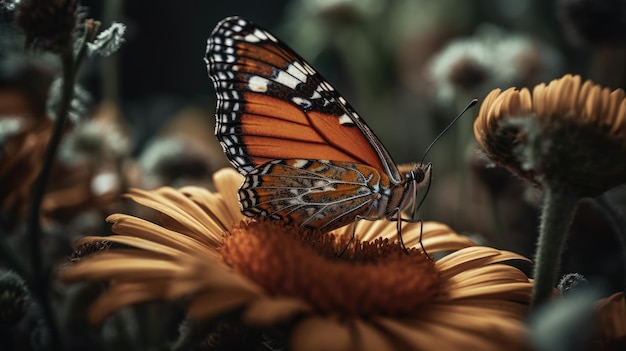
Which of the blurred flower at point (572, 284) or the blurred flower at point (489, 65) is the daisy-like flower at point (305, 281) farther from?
the blurred flower at point (489, 65)

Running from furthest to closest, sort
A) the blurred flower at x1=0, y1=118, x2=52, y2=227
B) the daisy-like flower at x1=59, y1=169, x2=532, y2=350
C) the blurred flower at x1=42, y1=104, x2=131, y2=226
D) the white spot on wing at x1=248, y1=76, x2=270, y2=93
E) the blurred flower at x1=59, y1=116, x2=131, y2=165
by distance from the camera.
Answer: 1. the blurred flower at x1=59, y1=116, x2=131, y2=165
2. the blurred flower at x1=42, y1=104, x2=131, y2=226
3. the blurred flower at x1=0, y1=118, x2=52, y2=227
4. the white spot on wing at x1=248, y1=76, x2=270, y2=93
5. the daisy-like flower at x1=59, y1=169, x2=532, y2=350

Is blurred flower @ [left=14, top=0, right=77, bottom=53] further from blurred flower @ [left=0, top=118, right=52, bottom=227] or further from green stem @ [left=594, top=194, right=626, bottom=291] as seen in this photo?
green stem @ [left=594, top=194, right=626, bottom=291]

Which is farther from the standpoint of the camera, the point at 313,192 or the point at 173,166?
the point at 173,166

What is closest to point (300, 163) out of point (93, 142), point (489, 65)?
point (93, 142)

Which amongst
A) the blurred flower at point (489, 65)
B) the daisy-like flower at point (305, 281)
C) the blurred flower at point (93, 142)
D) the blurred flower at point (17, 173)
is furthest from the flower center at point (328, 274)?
the blurred flower at point (489, 65)

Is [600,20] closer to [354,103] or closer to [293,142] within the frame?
[293,142]

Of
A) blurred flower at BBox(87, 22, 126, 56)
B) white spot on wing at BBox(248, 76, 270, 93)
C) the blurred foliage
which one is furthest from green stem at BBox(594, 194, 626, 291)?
blurred flower at BBox(87, 22, 126, 56)
